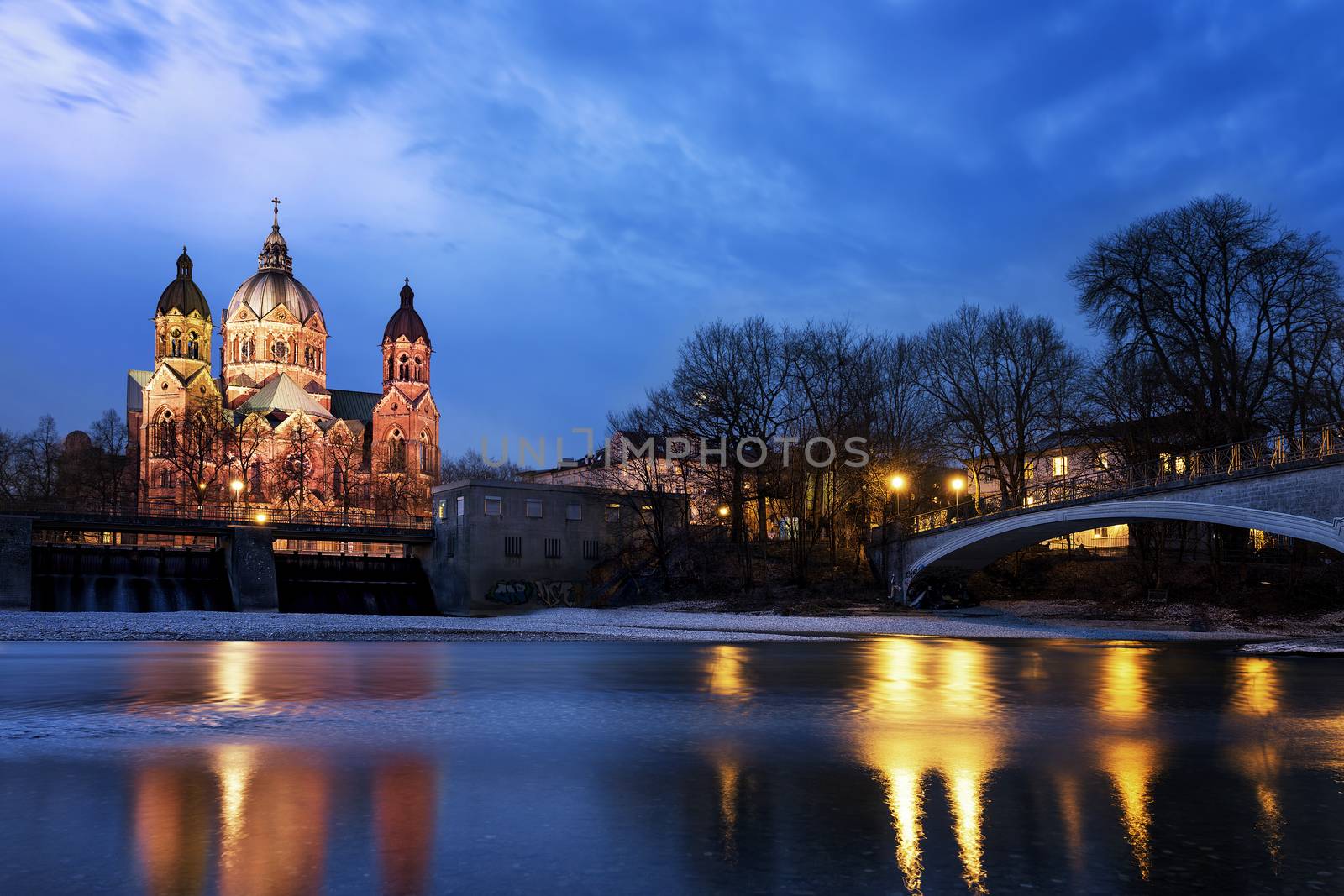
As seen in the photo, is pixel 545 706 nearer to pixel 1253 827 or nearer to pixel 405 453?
pixel 1253 827

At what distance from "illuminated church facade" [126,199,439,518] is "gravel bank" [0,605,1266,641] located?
6120 centimetres

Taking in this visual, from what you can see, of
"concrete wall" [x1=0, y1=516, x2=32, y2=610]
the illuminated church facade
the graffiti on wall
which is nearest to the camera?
"concrete wall" [x1=0, y1=516, x2=32, y2=610]

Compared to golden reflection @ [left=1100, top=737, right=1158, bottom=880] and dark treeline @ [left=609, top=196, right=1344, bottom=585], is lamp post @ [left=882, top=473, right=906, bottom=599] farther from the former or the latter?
golden reflection @ [left=1100, top=737, right=1158, bottom=880]

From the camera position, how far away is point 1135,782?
862cm

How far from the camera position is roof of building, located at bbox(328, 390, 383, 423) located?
6220 inches

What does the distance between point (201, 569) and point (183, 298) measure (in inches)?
3588

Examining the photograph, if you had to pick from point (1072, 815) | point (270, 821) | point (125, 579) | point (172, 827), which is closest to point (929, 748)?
point (1072, 815)

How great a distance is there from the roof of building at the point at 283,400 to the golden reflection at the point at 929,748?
4855 inches

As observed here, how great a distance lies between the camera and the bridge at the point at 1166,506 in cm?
3384

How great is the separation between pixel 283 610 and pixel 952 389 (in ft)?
126

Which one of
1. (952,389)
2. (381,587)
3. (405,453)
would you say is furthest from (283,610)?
(405,453)

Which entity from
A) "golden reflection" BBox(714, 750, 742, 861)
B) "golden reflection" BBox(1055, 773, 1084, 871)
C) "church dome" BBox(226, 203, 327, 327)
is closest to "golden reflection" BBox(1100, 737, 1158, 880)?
"golden reflection" BBox(1055, 773, 1084, 871)

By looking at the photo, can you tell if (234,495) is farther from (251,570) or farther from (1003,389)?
(1003,389)

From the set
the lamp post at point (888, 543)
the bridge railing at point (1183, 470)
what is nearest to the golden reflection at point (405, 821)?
the bridge railing at point (1183, 470)
